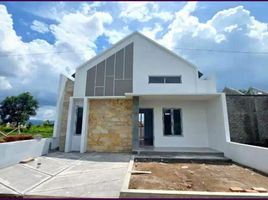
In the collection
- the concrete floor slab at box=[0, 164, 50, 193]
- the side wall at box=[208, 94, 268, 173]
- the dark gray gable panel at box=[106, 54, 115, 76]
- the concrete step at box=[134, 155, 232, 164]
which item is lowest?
the concrete floor slab at box=[0, 164, 50, 193]

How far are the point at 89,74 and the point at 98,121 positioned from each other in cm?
325

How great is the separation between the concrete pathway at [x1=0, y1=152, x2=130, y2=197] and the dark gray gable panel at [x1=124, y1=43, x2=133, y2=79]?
19.3 ft

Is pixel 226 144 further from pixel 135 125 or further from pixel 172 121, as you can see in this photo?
pixel 135 125

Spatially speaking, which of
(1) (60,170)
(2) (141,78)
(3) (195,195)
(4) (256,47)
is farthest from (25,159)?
(4) (256,47)

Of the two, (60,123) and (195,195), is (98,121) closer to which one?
(60,123)

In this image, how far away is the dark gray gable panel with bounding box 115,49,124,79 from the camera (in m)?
10.1

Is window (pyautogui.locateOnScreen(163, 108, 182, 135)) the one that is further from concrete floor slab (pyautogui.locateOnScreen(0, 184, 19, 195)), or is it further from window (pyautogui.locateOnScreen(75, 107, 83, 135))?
concrete floor slab (pyautogui.locateOnScreen(0, 184, 19, 195))

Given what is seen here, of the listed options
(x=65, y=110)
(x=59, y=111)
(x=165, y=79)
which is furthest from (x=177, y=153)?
(x=59, y=111)

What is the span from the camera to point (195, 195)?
320 centimetres

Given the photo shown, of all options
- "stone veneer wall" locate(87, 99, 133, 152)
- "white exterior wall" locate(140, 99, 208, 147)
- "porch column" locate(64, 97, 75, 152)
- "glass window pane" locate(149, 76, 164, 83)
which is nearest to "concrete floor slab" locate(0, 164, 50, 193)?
"porch column" locate(64, 97, 75, 152)

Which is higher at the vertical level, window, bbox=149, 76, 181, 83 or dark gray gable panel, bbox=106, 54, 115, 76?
dark gray gable panel, bbox=106, 54, 115, 76

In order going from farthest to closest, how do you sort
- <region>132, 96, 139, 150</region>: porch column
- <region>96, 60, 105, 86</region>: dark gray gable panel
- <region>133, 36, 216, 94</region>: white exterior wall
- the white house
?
<region>96, 60, 105, 86</region>: dark gray gable panel < <region>133, 36, 216, 94</region>: white exterior wall < the white house < <region>132, 96, 139, 150</region>: porch column

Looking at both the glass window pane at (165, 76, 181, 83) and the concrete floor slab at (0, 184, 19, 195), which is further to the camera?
the glass window pane at (165, 76, 181, 83)

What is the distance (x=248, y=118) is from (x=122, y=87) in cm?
828
